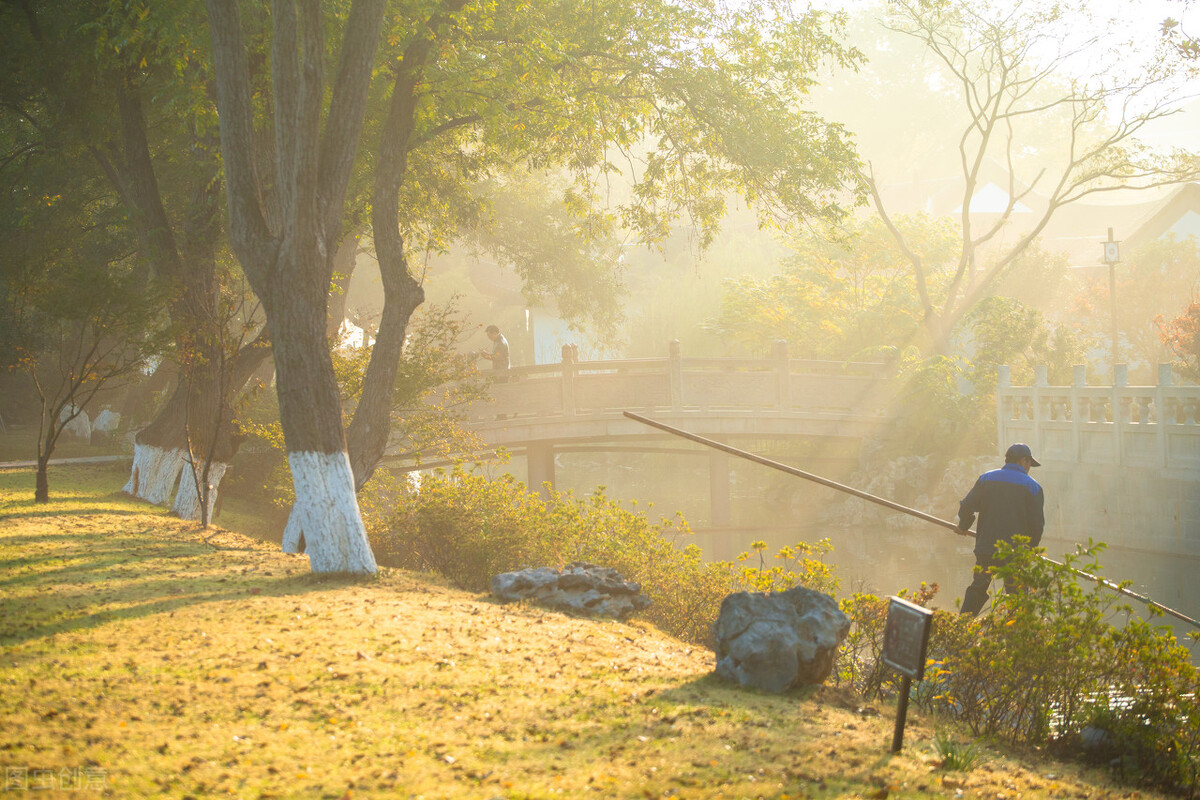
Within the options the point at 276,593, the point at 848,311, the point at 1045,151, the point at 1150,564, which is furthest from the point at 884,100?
the point at 276,593

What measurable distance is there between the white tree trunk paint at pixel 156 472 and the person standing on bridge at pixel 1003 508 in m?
9.42

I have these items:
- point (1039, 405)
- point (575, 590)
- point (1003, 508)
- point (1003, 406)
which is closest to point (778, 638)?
point (575, 590)

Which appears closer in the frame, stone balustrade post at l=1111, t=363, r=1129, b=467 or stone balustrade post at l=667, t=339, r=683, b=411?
stone balustrade post at l=1111, t=363, r=1129, b=467

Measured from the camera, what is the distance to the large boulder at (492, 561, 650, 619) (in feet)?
26.1

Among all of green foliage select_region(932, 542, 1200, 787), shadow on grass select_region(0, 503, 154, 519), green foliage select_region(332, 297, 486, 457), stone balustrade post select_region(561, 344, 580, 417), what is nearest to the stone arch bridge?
stone balustrade post select_region(561, 344, 580, 417)

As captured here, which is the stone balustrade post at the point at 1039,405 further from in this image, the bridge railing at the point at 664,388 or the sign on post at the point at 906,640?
the sign on post at the point at 906,640

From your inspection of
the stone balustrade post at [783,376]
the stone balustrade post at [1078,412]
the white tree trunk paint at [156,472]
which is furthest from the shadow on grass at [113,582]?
the stone balustrade post at [1078,412]

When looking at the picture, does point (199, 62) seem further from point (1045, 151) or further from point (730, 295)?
point (1045, 151)

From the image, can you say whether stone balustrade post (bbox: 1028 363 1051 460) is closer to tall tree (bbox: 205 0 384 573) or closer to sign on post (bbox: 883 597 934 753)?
tall tree (bbox: 205 0 384 573)

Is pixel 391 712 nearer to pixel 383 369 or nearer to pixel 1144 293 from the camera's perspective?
pixel 383 369

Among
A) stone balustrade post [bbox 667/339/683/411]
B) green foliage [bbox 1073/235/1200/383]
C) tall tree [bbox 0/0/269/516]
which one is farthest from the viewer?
green foliage [bbox 1073/235/1200/383]

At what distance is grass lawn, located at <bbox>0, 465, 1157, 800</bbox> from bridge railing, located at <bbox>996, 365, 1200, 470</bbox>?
13206mm

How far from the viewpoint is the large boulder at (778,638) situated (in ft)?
18.6

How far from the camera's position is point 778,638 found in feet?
18.8
